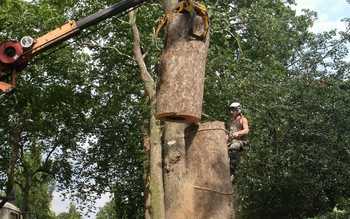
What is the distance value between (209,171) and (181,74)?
43.0 inches

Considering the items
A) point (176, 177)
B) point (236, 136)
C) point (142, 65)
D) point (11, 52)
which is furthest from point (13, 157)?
point (176, 177)

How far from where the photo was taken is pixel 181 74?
6129mm

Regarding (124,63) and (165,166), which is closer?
(165,166)

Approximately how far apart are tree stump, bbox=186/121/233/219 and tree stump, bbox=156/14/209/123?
0.87 ft

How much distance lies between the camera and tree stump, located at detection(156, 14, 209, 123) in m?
6.03

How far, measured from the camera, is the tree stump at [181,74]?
19.8ft

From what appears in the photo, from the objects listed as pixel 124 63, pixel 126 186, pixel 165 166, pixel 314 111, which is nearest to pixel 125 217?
pixel 126 186

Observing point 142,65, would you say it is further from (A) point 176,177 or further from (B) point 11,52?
(A) point 176,177

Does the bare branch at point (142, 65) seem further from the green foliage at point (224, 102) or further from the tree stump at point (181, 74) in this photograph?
the tree stump at point (181, 74)

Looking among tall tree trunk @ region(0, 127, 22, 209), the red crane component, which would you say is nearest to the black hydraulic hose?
the red crane component

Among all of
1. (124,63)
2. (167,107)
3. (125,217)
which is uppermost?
(124,63)

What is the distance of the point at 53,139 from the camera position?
2597cm

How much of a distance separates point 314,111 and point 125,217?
9.64 meters

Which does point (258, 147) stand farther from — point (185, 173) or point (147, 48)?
point (185, 173)
